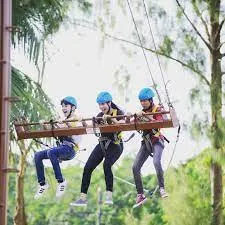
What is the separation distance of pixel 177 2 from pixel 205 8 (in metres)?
0.74

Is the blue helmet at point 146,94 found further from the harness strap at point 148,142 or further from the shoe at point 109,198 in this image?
the shoe at point 109,198

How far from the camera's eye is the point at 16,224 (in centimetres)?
1894

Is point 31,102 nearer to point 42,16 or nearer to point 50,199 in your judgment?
point 42,16

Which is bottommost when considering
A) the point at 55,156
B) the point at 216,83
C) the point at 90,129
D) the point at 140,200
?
the point at 140,200

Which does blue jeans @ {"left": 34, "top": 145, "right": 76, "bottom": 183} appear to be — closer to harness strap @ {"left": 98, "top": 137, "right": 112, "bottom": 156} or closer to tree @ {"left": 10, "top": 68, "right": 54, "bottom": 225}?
harness strap @ {"left": 98, "top": 137, "right": 112, "bottom": 156}

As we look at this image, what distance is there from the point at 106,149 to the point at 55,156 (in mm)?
592

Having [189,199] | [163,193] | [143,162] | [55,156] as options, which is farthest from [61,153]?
[189,199]

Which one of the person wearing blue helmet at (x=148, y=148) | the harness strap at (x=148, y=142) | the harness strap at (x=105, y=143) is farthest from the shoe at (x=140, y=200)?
the harness strap at (x=105, y=143)

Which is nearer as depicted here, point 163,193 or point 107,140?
point 163,193

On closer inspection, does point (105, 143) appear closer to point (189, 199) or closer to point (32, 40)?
point (32, 40)

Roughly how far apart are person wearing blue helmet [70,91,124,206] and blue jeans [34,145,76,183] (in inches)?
10.5

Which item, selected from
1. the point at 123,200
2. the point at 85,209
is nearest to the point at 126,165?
the point at 123,200

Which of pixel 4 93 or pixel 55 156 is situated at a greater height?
pixel 4 93

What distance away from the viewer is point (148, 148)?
40.0 ft
